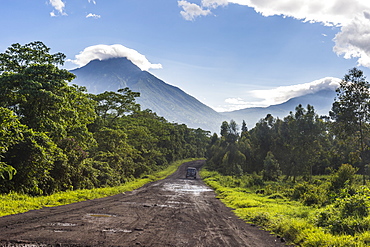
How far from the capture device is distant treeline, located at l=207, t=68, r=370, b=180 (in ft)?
107

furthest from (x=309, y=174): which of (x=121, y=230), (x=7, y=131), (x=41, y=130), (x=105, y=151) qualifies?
(x=7, y=131)

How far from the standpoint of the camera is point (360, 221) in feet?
26.8

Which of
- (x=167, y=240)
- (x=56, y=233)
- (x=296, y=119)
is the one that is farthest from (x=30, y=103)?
(x=296, y=119)

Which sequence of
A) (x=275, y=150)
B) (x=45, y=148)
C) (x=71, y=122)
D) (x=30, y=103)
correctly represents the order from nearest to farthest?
1. (x=45, y=148)
2. (x=30, y=103)
3. (x=71, y=122)
4. (x=275, y=150)

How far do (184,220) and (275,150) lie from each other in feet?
159

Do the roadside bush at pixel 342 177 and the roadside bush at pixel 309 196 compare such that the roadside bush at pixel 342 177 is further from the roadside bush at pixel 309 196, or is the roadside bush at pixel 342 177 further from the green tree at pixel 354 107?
the green tree at pixel 354 107

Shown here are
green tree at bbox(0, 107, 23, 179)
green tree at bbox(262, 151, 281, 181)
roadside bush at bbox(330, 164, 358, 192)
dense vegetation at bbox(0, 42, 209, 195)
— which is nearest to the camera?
green tree at bbox(0, 107, 23, 179)

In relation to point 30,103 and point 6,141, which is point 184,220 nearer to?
point 6,141

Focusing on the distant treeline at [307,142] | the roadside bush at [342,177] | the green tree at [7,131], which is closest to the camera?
the green tree at [7,131]

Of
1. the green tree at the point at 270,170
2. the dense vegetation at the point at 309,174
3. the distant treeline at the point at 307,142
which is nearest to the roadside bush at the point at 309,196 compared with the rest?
the dense vegetation at the point at 309,174

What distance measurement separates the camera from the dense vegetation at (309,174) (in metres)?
9.07

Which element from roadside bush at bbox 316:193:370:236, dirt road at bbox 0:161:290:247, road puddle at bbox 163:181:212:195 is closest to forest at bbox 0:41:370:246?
roadside bush at bbox 316:193:370:236

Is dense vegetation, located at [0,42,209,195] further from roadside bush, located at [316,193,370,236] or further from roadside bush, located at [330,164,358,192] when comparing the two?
roadside bush, located at [330,164,358,192]

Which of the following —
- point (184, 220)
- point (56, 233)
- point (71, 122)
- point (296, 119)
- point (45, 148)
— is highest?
point (296, 119)
